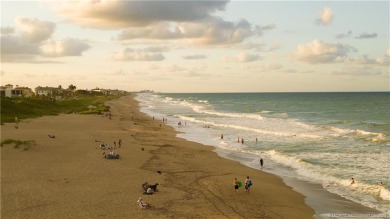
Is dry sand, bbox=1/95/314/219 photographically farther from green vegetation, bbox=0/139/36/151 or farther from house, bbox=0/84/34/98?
house, bbox=0/84/34/98

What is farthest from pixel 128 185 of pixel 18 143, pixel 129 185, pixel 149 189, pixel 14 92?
pixel 14 92

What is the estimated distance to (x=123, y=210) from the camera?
1845 cm

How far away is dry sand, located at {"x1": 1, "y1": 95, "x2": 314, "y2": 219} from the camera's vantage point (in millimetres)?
18547

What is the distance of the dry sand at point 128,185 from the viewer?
18.5 metres

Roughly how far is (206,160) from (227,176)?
598cm

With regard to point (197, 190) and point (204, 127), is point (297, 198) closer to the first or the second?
point (197, 190)

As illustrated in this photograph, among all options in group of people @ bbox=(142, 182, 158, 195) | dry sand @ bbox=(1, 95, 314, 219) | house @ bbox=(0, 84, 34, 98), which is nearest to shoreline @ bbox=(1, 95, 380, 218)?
dry sand @ bbox=(1, 95, 314, 219)

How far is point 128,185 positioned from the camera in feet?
75.0

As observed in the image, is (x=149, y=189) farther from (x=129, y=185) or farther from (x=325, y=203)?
(x=325, y=203)

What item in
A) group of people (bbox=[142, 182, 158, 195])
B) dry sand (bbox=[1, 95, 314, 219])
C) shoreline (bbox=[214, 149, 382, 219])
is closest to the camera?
dry sand (bbox=[1, 95, 314, 219])

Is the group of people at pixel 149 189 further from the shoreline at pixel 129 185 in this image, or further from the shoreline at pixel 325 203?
the shoreline at pixel 325 203

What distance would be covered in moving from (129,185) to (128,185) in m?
0.06

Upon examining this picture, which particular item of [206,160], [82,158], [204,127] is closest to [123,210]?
[82,158]

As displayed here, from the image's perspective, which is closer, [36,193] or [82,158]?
[36,193]
